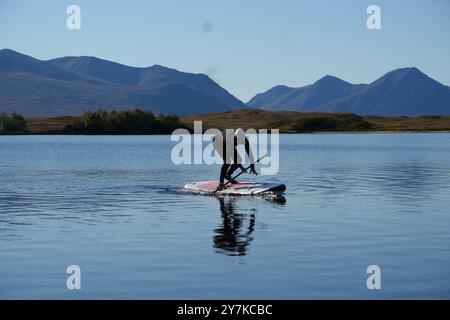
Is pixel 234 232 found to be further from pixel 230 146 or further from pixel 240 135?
pixel 230 146

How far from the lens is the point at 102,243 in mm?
24016

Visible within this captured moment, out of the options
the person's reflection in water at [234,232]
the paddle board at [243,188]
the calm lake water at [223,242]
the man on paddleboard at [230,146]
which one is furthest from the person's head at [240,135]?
the person's reflection in water at [234,232]

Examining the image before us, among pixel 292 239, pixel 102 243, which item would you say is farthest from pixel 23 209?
pixel 292 239

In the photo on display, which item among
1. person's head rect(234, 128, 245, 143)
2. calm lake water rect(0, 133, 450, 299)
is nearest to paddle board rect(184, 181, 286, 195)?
calm lake water rect(0, 133, 450, 299)

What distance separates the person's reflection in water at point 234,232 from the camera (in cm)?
2297

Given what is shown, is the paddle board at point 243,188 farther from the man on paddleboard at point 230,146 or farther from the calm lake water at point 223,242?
the calm lake water at point 223,242

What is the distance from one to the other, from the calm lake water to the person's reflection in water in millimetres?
42

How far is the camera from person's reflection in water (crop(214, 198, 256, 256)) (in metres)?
23.0

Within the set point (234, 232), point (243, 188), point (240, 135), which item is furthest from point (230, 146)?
point (234, 232)

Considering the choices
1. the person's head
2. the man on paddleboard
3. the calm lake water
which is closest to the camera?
the calm lake water

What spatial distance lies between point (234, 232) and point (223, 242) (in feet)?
7.96

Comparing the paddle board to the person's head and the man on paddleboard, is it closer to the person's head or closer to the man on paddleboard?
the man on paddleboard

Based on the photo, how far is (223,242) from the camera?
2408 centimetres

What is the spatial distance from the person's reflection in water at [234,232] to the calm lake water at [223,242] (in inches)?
1.7
